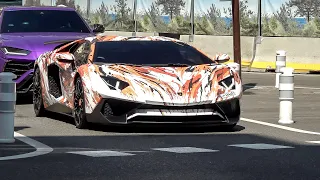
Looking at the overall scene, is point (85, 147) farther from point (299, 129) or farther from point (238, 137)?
point (299, 129)

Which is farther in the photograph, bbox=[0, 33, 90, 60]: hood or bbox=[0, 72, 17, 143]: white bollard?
bbox=[0, 33, 90, 60]: hood

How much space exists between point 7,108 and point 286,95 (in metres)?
4.71

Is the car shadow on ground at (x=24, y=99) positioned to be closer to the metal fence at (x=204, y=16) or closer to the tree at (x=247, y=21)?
the metal fence at (x=204, y=16)

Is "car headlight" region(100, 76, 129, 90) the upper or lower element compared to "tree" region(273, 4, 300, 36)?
lower

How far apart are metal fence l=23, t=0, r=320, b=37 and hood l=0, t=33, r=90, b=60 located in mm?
14318

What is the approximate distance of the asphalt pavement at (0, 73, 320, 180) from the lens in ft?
27.7

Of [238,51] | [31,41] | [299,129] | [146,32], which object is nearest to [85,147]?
[299,129]

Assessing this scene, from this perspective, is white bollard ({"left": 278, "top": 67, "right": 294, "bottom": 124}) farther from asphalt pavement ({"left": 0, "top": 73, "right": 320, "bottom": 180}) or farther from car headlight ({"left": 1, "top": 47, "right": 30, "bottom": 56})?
car headlight ({"left": 1, "top": 47, "right": 30, "bottom": 56})

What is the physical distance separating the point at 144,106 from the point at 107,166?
3.17 metres

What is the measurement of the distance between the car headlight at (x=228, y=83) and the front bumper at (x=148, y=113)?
0.97 ft

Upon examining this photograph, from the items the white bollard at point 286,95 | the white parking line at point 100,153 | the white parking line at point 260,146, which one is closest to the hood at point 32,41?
the white bollard at point 286,95

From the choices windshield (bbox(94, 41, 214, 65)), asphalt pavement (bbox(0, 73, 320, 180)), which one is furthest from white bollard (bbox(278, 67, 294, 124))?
windshield (bbox(94, 41, 214, 65))

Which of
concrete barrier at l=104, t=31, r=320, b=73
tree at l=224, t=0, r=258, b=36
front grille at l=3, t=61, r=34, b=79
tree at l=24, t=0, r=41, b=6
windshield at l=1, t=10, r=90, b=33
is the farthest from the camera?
tree at l=24, t=0, r=41, b=6

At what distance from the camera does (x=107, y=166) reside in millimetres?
8812
